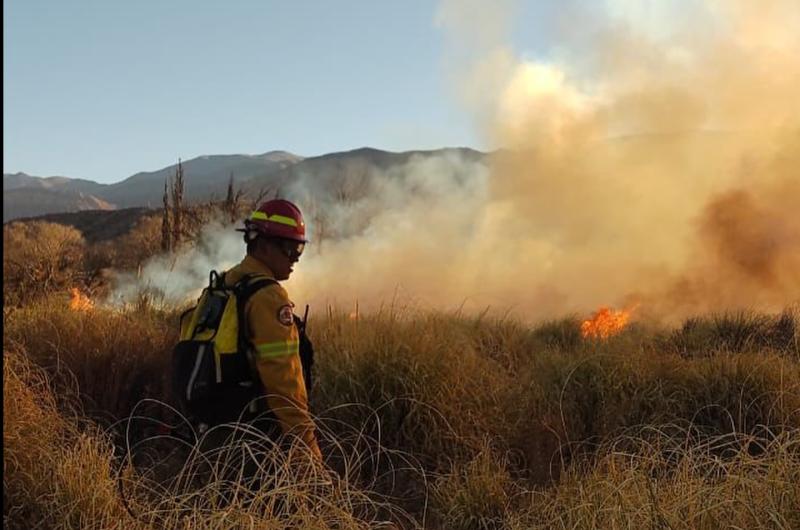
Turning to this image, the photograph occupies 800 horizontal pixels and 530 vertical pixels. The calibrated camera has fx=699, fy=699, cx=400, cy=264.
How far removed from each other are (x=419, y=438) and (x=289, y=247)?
2114 millimetres

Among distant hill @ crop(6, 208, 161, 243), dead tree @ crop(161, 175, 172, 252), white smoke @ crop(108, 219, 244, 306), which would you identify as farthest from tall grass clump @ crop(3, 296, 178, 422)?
distant hill @ crop(6, 208, 161, 243)

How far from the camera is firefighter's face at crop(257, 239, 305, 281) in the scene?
3.46 meters

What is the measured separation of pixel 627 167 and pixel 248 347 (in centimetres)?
2077

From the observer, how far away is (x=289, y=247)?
3494 millimetres

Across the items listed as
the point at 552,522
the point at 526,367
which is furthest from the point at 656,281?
the point at 552,522

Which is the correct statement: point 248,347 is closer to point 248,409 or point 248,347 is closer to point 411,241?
point 248,409

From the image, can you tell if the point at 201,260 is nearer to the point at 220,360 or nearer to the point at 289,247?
the point at 289,247

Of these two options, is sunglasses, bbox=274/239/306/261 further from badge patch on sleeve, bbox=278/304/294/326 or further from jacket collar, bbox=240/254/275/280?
badge patch on sleeve, bbox=278/304/294/326

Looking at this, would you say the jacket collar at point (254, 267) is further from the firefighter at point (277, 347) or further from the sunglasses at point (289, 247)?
the sunglasses at point (289, 247)

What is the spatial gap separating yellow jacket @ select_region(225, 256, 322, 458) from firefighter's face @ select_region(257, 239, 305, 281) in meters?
0.23

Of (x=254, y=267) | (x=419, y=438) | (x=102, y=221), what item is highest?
(x=254, y=267)

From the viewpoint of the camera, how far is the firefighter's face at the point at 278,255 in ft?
11.3

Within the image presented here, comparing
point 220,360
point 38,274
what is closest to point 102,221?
point 38,274

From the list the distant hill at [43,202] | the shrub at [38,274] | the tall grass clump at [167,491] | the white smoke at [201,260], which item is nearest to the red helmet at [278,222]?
the tall grass clump at [167,491]
